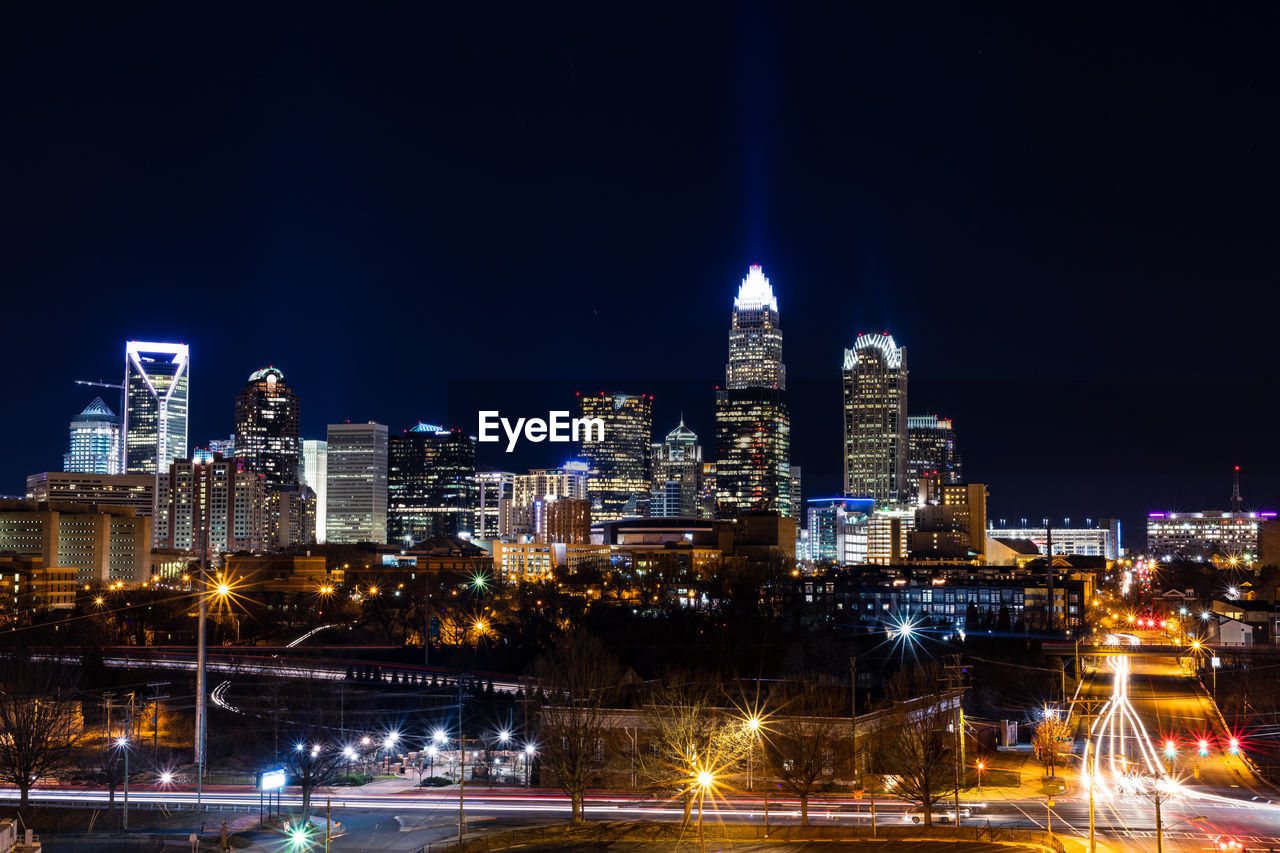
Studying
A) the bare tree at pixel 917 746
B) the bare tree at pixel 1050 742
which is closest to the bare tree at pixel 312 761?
the bare tree at pixel 917 746

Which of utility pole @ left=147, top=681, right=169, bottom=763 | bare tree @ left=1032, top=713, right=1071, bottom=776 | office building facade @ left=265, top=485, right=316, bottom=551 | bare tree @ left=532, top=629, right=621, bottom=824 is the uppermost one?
office building facade @ left=265, top=485, right=316, bottom=551

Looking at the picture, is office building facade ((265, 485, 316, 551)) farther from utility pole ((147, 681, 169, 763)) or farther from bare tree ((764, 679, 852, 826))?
bare tree ((764, 679, 852, 826))

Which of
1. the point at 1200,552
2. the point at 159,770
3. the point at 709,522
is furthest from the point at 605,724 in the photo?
the point at 1200,552

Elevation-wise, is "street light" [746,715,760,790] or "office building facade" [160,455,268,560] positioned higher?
"office building facade" [160,455,268,560]

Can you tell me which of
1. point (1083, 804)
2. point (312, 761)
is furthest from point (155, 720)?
point (1083, 804)

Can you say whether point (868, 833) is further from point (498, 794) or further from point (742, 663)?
point (742, 663)

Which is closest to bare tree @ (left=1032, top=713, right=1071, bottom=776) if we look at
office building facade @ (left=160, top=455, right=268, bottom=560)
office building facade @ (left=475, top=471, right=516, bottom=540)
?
office building facade @ (left=160, top=455, right=268, bottom=560)
